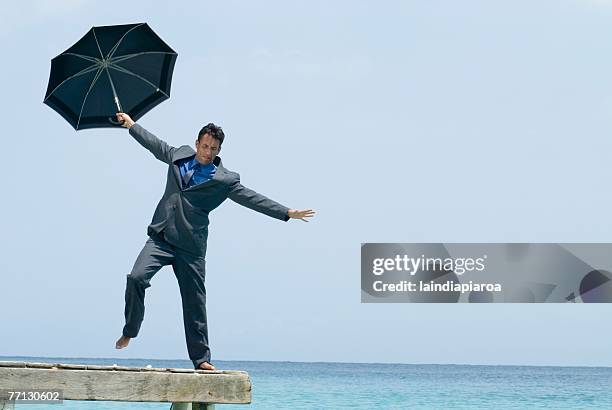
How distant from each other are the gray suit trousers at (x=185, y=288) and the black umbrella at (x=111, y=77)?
4.47 feet

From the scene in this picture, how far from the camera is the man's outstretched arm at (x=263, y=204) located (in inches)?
325

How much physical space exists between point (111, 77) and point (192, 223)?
1690 mm

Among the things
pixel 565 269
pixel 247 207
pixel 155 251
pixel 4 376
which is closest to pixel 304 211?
pixel 247 207

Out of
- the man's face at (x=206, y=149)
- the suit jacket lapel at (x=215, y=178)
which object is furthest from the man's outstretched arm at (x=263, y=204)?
the man's face at (x=206, y=149)

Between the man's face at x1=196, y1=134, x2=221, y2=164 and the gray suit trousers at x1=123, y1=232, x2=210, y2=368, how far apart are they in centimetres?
72

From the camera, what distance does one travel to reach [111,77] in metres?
8.91

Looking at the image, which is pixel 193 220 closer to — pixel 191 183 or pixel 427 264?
pixel 191 183

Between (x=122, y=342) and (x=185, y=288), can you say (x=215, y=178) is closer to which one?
(x=185, y=288)

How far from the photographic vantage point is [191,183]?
27.1 feet

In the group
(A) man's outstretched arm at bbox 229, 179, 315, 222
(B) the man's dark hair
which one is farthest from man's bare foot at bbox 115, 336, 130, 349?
(B) the man's dark hair

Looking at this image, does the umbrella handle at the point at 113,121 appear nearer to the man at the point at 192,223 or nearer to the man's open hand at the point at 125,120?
the man's open hand at the point at 125,120

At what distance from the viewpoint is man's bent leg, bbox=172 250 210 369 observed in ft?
26.8

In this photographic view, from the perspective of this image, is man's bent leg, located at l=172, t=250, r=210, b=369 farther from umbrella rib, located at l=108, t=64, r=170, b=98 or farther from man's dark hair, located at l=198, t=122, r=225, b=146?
umbrella rib, located at l=108, t=64, r=170, b=98

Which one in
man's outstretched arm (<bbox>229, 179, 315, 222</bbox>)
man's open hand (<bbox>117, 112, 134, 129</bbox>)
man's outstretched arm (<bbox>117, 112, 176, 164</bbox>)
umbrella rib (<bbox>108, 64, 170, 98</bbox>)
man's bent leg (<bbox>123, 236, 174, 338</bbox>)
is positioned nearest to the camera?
man's bent leg (<bbox>123, 236, 174, 338</bbox>)
